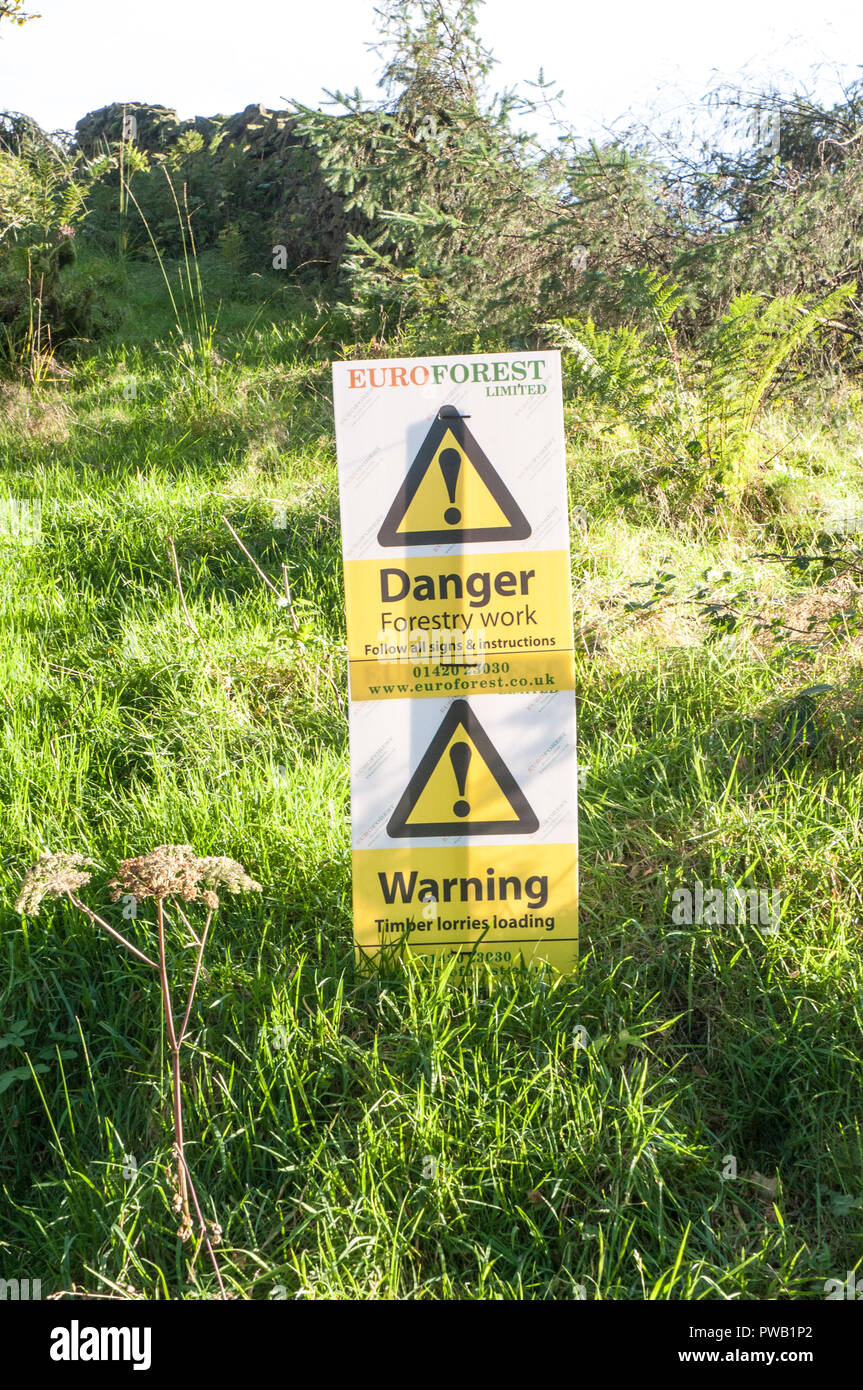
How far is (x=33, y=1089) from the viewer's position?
230 centimetres

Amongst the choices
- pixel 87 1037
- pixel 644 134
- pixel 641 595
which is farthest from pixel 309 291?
pixel 87 1037

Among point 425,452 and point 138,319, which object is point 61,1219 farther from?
point 138,319

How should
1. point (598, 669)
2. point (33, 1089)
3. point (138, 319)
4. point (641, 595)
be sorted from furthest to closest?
point (138, 319) → point (641, 595) → point (598, 669) → point (33, 1089)

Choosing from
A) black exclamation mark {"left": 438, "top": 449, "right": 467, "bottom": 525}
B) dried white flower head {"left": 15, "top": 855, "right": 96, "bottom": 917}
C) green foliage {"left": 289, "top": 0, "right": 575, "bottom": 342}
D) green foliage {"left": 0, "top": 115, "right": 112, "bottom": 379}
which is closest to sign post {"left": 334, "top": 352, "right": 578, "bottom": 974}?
black exclamation mark {"left": 438, "top": 449, "right": 467, "bottom": 525}

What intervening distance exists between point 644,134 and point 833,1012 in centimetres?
640

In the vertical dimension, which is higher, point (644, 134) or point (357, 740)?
point (644, 134)

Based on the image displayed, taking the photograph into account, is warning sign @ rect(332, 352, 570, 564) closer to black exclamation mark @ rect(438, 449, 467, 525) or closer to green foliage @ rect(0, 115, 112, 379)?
black exclamation mark @ rect(438, 449, 467, 525)

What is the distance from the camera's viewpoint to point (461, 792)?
8.18 feet

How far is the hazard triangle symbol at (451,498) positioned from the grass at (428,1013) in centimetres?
100

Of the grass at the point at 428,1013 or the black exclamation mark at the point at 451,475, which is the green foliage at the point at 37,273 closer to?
the grass at the point at 428,1013

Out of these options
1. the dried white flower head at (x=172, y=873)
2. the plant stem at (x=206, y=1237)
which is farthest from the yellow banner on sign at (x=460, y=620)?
the plant stem at (x=206, y=1237)

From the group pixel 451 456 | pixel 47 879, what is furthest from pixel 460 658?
pixel 47 879

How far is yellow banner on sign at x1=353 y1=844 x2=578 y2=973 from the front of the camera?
250 centimetres

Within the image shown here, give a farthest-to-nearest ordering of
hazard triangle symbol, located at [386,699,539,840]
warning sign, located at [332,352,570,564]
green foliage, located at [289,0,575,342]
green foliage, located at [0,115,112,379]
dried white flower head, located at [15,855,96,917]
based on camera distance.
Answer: green foliage, located at [0,115,112,379] → green foliage, located at [289,0,575,342] → hazard triangle symbol, located at [386,699,539,840] → warning sign, located at [332,352,570,564] → dried white flower head, located at [15,855,96,917]
